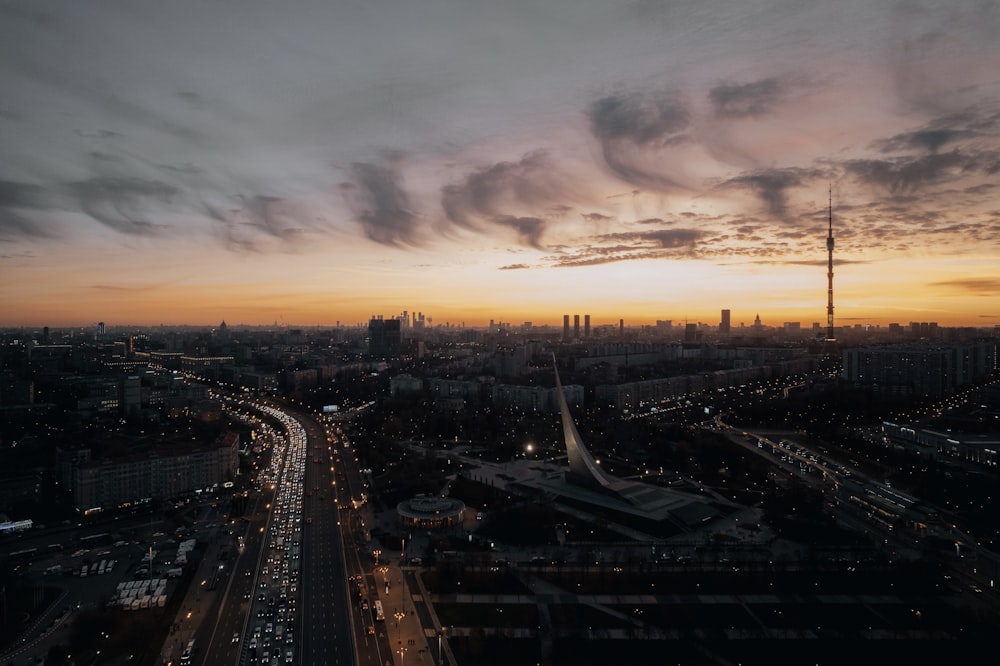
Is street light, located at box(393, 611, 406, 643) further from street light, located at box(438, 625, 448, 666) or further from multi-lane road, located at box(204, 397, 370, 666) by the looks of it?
street light, located at box(438, 625, 448, 666)

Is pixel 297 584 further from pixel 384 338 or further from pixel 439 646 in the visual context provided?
pixel 384 338

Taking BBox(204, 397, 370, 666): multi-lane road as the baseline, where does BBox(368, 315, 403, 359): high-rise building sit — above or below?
above

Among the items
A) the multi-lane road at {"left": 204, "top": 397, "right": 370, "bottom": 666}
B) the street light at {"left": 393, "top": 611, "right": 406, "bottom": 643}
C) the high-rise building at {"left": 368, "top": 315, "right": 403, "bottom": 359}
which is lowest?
the street light at {"left": 393, "top": 611, "right": 406, "bottom": 643}

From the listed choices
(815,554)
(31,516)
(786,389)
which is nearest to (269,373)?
(31,516)

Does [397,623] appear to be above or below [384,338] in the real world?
below

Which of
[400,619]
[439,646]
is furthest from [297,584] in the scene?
[439,646]

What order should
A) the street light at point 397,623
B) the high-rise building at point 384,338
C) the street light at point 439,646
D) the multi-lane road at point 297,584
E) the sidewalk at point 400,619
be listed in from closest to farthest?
the street light at point 439,646
the sidewalk at point 400,619
the multi-lane road at point 297,584
the street light at point 397,623
the high-rise building at point 384,338

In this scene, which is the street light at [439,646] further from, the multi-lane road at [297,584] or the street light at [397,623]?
the multi-lane road at [297,584]

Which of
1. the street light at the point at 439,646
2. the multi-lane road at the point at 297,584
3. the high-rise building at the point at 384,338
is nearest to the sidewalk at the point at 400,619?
the street light at the point at 439,646

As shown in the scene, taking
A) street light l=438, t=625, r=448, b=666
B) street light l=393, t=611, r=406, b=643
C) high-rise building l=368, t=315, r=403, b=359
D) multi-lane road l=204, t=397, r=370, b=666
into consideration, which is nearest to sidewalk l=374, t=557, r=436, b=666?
street light l=393, t=611, r=406, b=643

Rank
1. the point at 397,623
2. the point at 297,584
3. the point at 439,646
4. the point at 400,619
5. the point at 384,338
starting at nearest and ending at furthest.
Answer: the point at 439,646 → the point at 397,623 → the point at 400,619 → the point at 297,584 → the point at 384,338

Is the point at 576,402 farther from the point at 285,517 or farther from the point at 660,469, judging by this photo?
the point at 285,517

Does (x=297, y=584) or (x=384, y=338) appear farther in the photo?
(x=384, y=338)
